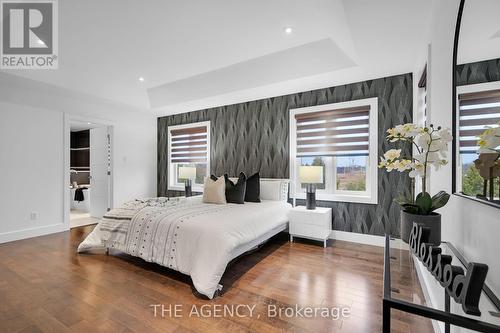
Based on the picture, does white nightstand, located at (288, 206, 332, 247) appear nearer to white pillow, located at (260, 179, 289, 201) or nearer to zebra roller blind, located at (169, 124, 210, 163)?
white pillow, located at (260, 179, 289, 201)

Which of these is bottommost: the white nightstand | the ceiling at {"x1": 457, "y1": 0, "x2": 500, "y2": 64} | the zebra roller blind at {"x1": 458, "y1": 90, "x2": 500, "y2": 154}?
the white nightstand

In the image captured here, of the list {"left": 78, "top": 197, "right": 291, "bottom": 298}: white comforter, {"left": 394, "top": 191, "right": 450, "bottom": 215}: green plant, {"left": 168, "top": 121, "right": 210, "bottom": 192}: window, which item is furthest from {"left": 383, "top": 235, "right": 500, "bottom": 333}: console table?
{"left": 168, "top": 121, "right": 210, "bottom": 192}: window

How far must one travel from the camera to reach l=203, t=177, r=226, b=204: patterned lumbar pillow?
3.61 metres

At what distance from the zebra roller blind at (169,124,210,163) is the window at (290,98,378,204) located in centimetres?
219

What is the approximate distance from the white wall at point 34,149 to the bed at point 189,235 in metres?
1.66

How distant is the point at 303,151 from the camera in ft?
13.4

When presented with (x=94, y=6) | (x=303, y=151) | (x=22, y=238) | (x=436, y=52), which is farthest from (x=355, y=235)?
(x=22, y=238)

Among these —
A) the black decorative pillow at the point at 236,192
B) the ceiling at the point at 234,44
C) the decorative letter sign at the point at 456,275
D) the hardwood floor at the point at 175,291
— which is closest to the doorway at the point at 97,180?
the ceiling at the point at 234,44

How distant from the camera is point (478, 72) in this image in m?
1.05

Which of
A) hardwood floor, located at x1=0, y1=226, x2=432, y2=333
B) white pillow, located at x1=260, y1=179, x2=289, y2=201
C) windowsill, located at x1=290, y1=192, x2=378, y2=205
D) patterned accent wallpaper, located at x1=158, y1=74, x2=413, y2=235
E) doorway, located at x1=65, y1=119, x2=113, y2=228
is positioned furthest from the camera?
doorway, located at x1=65, y1=119, x2=113, y2=228

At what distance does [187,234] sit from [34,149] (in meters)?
3.62

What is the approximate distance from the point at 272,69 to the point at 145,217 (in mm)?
2681

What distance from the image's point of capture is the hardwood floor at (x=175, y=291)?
1.74 meters

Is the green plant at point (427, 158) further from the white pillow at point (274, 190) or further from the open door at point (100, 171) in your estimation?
the open door at point (100, 171)
